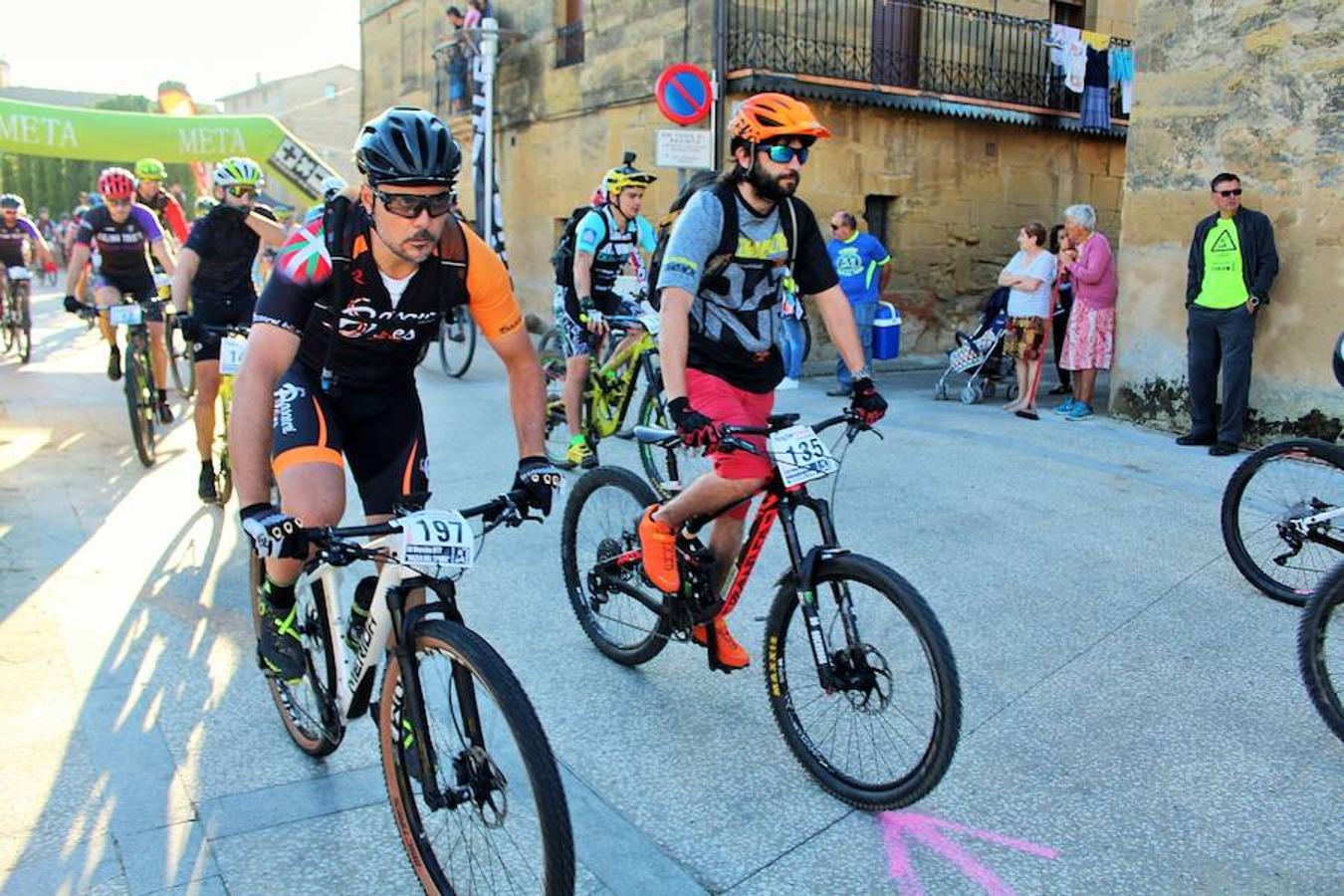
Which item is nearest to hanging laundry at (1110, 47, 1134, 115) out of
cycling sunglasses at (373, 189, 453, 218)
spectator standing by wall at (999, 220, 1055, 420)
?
spectator standing by wall at (999, 220, 1055, 420)

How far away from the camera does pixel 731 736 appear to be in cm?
375

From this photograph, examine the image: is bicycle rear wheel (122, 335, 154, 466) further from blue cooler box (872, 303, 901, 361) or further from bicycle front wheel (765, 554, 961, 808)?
blue cooler box (872, 303, 901, 361)

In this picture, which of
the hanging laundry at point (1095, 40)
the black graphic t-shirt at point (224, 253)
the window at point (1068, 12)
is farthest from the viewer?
the window at point (1068, 12)

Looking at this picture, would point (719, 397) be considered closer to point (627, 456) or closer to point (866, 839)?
point (866, 839)

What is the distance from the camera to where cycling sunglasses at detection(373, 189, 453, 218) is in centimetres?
278

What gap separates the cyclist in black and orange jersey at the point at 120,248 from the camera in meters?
8.38

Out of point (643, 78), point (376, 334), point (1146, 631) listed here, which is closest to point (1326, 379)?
point (1146, 631)

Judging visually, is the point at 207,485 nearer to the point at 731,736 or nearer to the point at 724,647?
the point at 724,647

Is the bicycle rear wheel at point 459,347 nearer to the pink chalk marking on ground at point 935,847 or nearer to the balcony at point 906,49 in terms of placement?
the balcony at point 906,49

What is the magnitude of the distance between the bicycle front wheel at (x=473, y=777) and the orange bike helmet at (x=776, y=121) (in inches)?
74.9

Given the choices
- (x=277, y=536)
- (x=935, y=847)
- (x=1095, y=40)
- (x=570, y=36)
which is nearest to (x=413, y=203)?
(x=277, y=536)

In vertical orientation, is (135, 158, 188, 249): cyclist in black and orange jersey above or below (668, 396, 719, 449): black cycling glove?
above

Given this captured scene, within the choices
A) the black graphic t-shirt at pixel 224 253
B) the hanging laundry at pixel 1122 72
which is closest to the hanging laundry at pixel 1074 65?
the hanging laundry at pixel 1122 72

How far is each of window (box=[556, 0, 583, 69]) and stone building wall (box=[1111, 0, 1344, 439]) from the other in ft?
29.5
